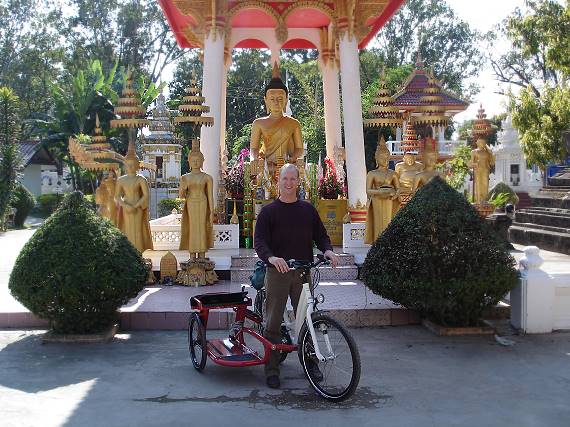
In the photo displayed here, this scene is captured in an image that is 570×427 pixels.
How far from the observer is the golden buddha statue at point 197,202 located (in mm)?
8656

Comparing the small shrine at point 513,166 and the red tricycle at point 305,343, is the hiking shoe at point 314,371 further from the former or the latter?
the small shrine at point 513,166

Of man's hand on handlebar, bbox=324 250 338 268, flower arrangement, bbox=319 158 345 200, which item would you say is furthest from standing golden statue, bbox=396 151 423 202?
man's hand on handlebar, bbox=324 250 338 268

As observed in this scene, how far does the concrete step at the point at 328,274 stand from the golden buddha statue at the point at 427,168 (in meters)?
1.50

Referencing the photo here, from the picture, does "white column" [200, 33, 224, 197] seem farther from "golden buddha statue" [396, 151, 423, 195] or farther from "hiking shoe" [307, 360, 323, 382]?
"hiking shoe" [307, 360, 323, 382]

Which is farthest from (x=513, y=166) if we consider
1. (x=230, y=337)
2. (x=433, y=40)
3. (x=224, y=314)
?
(x=230, y=337)

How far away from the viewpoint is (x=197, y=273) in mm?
8742

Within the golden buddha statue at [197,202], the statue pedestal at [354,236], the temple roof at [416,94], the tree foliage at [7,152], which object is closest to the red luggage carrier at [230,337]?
the golden buddha statue at [197,202]

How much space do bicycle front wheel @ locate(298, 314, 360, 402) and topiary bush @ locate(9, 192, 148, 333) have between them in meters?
2.33

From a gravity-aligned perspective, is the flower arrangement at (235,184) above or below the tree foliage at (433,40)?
below

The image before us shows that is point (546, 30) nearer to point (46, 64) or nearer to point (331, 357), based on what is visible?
point (331, 357)

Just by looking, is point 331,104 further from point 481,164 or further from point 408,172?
point 408,172


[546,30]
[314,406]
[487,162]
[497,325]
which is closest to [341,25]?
[487,162]

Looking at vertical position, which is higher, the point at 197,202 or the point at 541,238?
the point at 197,202

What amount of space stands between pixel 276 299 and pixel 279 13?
8.27 meters
